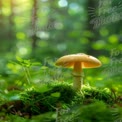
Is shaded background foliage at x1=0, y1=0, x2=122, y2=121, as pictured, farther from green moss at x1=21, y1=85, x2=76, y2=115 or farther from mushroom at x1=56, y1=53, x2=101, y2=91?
green moss at x1=21, y1=85, x2=76, y2=115

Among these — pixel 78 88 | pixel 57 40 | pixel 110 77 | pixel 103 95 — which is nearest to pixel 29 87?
pixel 78 88

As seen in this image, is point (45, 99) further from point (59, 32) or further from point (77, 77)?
point (59, 32)

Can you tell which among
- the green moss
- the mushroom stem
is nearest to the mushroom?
the mushroom stem

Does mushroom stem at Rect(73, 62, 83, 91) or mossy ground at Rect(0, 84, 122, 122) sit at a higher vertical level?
mushroom stem at Rect(73, 62, 83, 91)

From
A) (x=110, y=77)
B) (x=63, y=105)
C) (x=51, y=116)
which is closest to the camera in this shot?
(x=51, y=116)

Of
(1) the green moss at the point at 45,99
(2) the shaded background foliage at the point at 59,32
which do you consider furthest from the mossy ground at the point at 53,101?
(2) the shaded background foliage at the point at 59,32

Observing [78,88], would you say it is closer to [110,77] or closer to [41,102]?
[41,102]

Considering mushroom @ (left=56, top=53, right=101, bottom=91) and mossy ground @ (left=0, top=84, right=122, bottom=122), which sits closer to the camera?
mossy ground @ (left=0, top=84, right=122, bottom=122)

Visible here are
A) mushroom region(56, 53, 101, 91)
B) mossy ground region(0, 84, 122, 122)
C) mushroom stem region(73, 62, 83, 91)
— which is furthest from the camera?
mushroom stem region(73, 62, 83, 91)

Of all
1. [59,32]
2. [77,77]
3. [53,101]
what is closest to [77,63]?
[77,77]

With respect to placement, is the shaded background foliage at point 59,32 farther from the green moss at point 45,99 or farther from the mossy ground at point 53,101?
the green moss at point 45,99

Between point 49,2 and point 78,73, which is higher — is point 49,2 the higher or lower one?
the higher one
